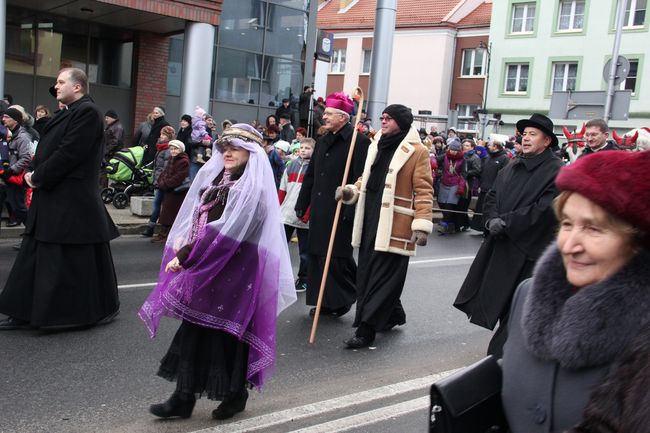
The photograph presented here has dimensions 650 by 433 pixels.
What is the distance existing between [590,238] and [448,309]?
601 cm

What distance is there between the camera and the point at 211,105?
63.4 feet

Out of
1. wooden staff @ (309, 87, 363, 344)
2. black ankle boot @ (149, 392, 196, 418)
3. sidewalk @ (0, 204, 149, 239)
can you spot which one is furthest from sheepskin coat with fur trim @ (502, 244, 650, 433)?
sidewalk @ (0, 204, 149, 239)

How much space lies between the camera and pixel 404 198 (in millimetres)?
6047

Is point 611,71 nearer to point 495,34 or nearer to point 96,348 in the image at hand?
point 96,348

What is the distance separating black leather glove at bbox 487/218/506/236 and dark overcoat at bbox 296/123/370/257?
1.75 meters

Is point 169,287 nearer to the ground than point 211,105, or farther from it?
nearer to the ground

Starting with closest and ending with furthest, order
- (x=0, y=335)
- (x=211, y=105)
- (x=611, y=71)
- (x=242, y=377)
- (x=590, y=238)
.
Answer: (x=590, y=238) → (x=242, y=377) → (x=0, y=335) → (x=611, y=71) → (x=211, y=105)

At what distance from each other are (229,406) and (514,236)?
2342mm

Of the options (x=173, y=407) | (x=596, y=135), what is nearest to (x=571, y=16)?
(x=596, y=135)

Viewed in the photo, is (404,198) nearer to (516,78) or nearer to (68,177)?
(68,177)

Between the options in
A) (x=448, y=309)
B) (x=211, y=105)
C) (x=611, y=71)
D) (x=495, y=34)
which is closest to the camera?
(x=448, y=309)

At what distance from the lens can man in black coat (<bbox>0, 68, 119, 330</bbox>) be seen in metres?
5.70

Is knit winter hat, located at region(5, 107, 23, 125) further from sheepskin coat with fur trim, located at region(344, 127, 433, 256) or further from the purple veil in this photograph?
the purple veil

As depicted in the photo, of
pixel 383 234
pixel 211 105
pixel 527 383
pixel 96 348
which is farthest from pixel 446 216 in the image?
pixel 527 383
